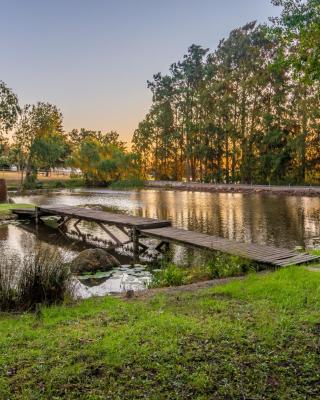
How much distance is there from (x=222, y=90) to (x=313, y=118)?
1134cm

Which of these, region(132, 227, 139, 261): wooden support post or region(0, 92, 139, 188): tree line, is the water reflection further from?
region(0, 92, 139, 188): tree line

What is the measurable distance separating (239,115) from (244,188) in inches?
394

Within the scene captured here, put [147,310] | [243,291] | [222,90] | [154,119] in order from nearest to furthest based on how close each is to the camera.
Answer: [147,310] < [243,291] < [222,90] < [154,119]

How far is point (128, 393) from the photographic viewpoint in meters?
2.97

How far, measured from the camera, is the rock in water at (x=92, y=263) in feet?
29.0

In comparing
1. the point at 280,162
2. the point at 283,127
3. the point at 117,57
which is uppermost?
the point at 117,57

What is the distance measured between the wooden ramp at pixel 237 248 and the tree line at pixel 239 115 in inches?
1003

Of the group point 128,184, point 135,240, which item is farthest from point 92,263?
point 128,184

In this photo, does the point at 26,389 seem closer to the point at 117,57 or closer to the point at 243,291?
the point at 243,291

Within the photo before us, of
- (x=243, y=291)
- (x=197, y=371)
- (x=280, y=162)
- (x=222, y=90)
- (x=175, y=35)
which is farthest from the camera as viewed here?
(x=222, y=90)

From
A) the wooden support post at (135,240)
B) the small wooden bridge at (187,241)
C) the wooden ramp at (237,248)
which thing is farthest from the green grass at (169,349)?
the wooden support post at (135,240)

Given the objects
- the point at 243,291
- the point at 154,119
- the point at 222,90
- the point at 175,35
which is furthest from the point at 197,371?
the point at 154,119

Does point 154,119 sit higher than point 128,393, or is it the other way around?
point 154,119

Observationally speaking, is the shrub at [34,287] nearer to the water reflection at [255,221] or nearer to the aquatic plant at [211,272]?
the aquatic plant at [211,272]
